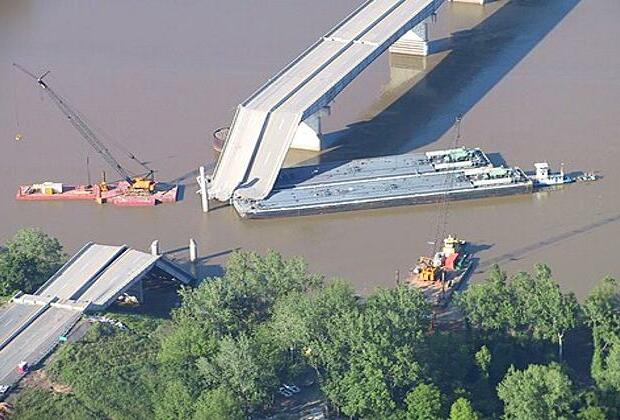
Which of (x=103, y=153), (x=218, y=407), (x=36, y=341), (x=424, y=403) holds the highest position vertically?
(x=103, y=153)

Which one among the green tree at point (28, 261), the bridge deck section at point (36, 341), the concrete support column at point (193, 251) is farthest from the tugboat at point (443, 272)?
the green tree at point (28, 261)

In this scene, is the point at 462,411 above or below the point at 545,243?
below

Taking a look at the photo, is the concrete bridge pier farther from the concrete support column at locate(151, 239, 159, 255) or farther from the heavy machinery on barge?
the concrete support column at locate(151, 239, 159, 255)

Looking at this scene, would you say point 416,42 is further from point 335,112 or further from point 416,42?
point 335,112

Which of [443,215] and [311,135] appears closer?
[443,215]

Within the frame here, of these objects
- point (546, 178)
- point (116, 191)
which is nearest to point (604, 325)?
point (546, 178)

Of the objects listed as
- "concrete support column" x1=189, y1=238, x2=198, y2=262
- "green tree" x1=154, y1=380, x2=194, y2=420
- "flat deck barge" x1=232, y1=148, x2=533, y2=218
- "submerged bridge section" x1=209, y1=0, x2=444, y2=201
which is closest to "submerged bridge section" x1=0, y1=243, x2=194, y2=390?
Answer: "concrete support column" x1=189, y1=238, x2=198, y2=262

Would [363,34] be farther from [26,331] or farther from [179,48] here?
[26,331]
